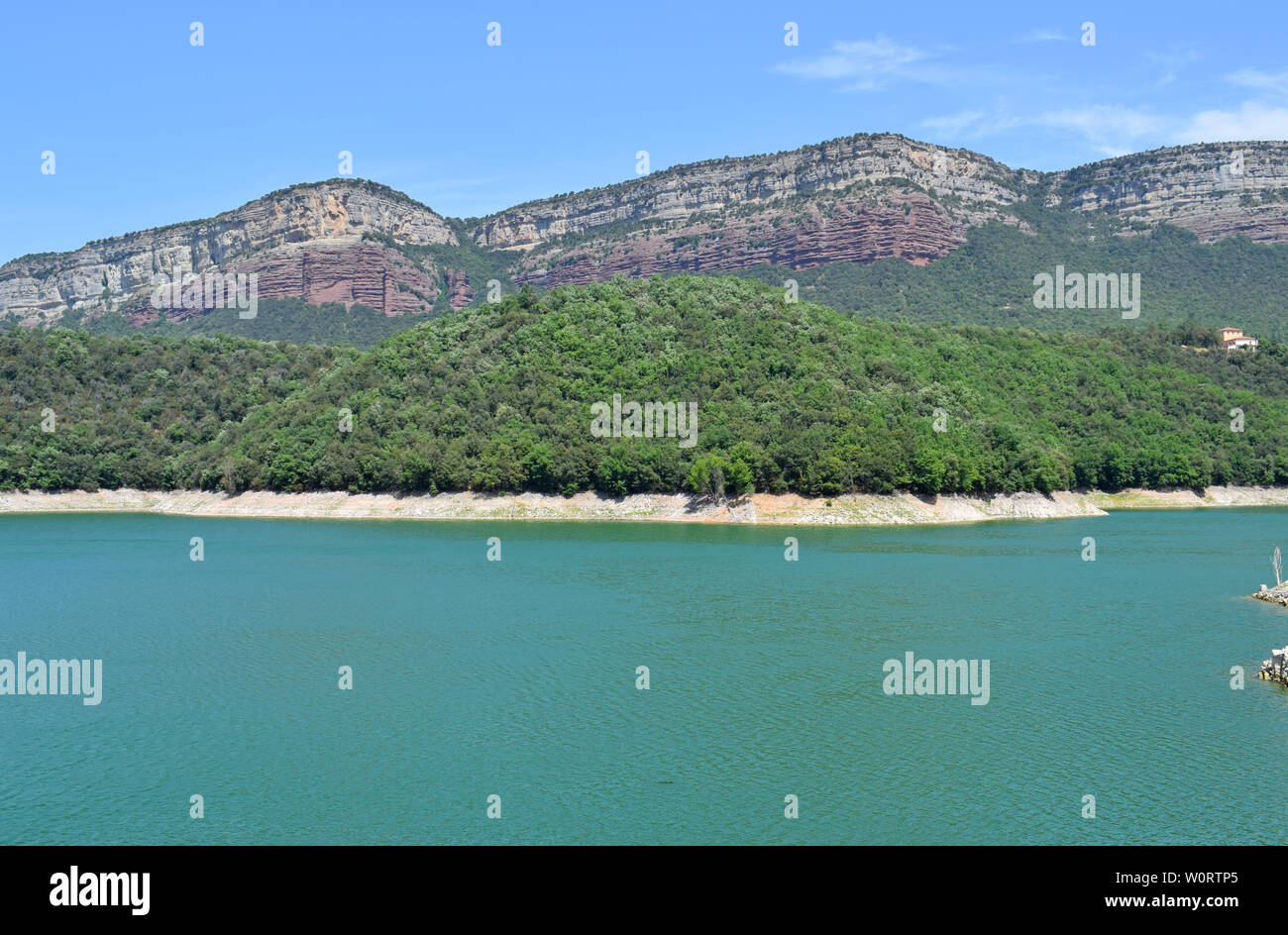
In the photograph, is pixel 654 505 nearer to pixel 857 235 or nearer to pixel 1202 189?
pixel 857 235

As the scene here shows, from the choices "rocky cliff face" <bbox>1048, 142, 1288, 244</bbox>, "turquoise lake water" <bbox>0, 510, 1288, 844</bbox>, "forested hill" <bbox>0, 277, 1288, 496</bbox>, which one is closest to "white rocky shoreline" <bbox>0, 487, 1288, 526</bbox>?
"forested hill" <bbox>0, 277, 1288, 496</bbox>

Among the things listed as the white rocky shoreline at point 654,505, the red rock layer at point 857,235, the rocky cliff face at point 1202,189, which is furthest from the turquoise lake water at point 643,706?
the rocky cliff face at point 1202,189

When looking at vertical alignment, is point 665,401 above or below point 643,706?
above

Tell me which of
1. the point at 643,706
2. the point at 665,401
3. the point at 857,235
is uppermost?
the point at 857,235

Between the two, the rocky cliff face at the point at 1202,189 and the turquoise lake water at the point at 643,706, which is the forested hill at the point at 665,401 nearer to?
the turquoise lake water at the point at 643,706

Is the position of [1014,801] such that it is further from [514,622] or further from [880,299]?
[880,299]

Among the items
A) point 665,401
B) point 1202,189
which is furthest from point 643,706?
point 1202,189
